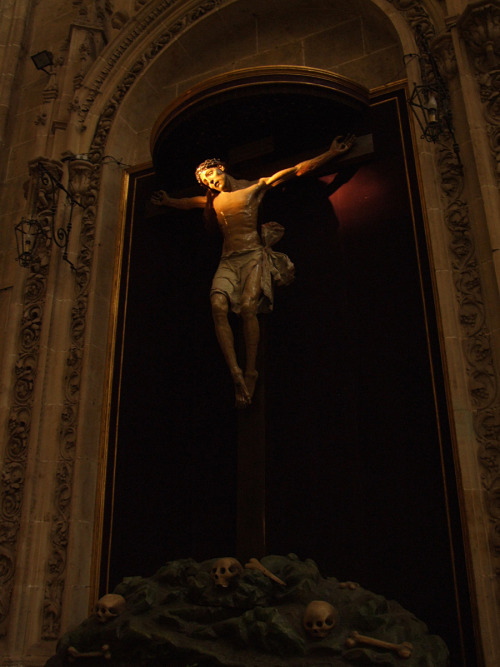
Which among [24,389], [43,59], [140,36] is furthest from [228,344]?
[43,59]

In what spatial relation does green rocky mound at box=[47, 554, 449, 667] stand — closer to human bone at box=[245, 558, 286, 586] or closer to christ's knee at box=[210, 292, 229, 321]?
human bone at box=[245, 558, 286, 586]

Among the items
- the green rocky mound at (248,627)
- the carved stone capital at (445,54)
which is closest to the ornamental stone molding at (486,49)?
the carved stone capital at (445,54)

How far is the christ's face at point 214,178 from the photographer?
6223 mm

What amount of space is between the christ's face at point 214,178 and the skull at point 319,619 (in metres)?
3.71

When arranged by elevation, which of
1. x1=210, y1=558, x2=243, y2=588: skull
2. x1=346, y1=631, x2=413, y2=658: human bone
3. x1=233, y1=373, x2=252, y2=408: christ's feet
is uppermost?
x1=233, y1=373, x2=252, y2=408: christ's feet

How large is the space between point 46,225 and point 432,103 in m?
4.04

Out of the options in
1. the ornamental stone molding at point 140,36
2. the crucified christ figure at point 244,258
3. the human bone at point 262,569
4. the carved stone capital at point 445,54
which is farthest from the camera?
the ornamental stone molding at point 140,36

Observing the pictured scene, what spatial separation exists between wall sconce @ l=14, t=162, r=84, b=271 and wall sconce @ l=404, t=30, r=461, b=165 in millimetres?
3500

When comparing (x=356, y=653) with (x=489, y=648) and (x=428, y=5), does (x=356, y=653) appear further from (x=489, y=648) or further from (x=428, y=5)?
(x=428, y=5)

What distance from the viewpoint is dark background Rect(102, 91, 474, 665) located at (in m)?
5.03

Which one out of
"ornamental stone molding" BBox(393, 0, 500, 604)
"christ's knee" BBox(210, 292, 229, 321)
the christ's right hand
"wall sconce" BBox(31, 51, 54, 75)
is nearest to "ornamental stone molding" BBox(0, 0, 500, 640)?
"ornamental stone molding" BBox(393, 0, 500, 604)

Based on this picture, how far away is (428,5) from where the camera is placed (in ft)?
20.8

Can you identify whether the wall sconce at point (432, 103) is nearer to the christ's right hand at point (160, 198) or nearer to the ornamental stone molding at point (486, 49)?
the ornamental stone molding at point (486, 49)

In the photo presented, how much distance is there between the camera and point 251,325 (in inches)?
221
